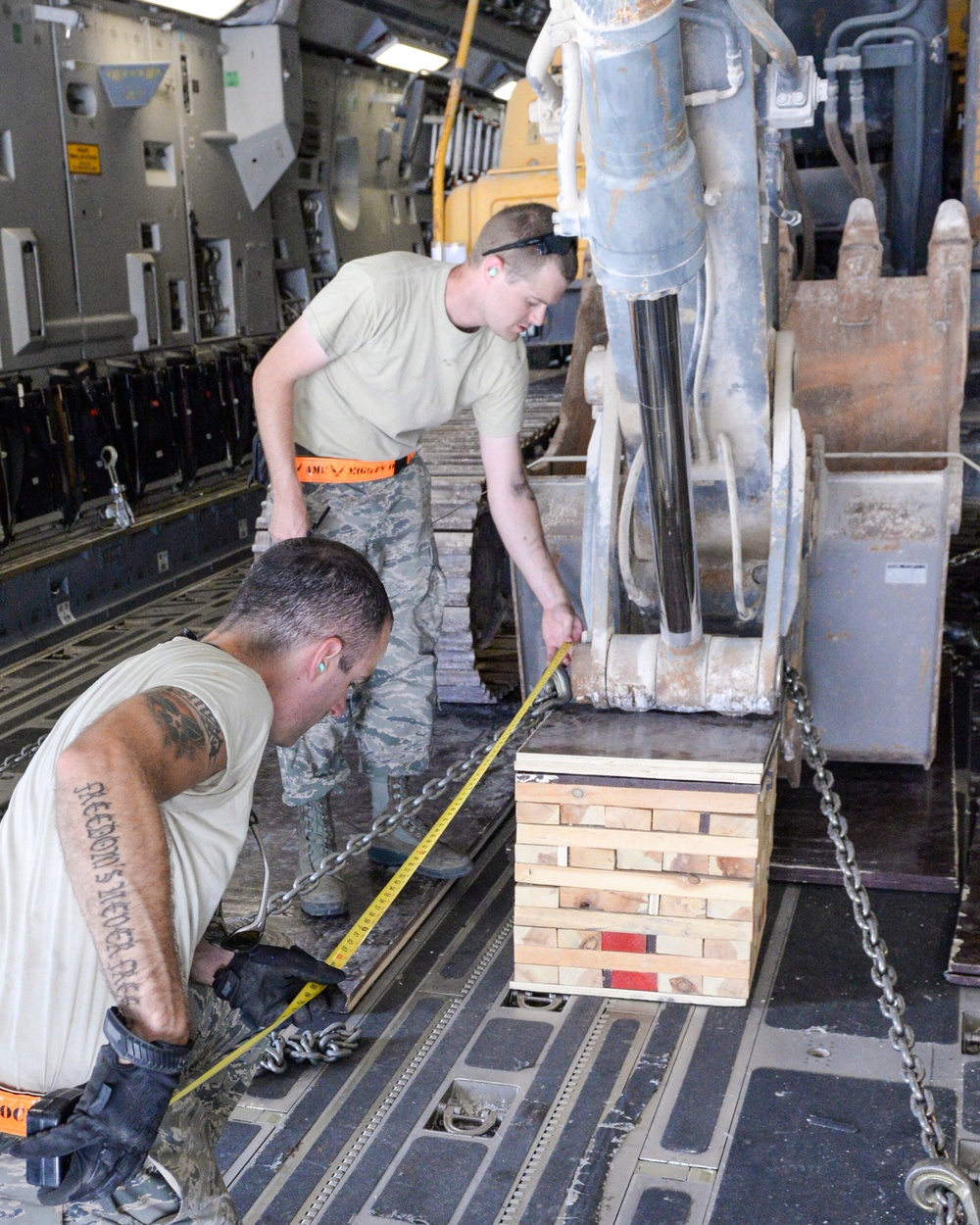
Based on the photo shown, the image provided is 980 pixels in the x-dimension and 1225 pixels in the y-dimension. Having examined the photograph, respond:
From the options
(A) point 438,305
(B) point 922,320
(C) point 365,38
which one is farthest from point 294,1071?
(C) point 365,38

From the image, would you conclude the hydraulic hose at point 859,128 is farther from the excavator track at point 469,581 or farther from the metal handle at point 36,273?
the metal handle at point 36,273

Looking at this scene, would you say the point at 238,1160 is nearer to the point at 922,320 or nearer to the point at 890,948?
the point at 890,948

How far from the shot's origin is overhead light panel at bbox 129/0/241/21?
928 centimetres

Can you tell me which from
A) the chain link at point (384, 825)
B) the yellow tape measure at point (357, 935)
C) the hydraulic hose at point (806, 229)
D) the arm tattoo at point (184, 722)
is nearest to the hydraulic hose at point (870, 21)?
the hydraulic hose at point (806, 229)

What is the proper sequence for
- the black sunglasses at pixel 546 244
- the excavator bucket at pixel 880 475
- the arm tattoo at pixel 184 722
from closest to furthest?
the arm tattoo at pixel 184 722 → the black sunglasses at pixel 546 244 → the excavator bucket at pixel 880 475

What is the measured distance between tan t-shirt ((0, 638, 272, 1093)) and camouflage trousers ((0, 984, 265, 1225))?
0.15 meters

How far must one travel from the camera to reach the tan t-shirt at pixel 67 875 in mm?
2025

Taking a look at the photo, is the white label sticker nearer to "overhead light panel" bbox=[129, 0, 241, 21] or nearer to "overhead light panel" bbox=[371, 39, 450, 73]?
"overhead light panel" bbox=[129, 0, 241, 21]

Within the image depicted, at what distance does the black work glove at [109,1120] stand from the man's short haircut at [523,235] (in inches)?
104

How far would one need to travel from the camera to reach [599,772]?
12.3 feet

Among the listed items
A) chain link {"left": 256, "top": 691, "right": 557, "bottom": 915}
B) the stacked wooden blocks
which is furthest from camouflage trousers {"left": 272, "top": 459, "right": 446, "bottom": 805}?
the stacked wooden blocks

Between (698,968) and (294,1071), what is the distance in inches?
44.3

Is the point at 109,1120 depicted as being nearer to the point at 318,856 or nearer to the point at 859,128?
the point at 318,856

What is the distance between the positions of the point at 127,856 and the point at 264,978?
0.70 metres
